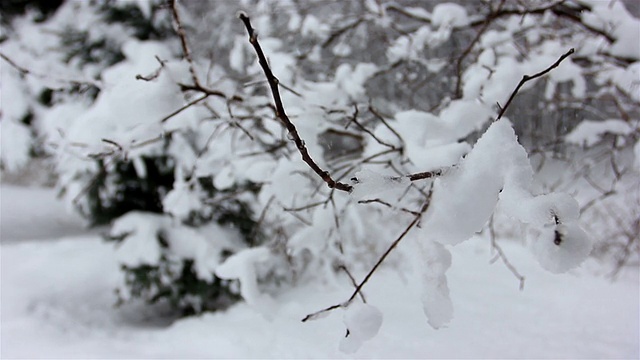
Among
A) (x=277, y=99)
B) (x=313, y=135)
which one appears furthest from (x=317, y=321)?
(x=277, y=99)

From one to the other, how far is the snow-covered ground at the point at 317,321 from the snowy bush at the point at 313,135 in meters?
0.40

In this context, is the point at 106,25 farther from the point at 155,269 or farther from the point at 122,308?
the point at 122,308

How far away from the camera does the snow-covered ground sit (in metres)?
2.23

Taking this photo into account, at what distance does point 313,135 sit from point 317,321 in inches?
54.3

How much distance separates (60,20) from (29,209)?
6184 millimetres

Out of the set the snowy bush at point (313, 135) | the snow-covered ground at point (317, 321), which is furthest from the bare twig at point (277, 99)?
the snow-covered ground at point (317, 321)

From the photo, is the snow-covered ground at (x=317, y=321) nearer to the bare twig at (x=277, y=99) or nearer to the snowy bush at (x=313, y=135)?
the snowy bush at (x=313, y=135)

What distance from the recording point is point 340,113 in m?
1.72

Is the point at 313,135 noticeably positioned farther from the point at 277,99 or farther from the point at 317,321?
the point at 317,321

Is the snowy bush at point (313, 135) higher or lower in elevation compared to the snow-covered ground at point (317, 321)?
higher

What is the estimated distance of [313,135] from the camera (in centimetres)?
160

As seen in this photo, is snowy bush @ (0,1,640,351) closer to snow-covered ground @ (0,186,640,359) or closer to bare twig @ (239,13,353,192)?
bare twig @ (239,13,353,192)

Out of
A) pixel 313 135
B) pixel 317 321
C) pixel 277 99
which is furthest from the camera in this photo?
pixel 317 321

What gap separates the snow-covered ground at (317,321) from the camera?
7.30 ft
